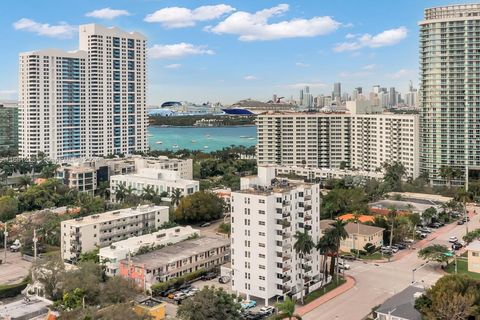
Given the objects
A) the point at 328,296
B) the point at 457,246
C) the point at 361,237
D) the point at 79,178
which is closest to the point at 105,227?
the point at 328,296

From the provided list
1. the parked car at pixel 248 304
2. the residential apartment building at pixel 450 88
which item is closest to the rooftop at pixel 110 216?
the parked car at pixel 248 304

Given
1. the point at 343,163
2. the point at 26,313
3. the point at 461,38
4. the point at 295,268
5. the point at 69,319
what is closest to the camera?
the point at 69,319

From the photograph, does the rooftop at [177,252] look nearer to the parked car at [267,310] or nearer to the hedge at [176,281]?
the hedge at [176,281]

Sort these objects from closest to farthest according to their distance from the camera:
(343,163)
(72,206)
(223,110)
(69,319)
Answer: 1. (69,319)
2. (72,206)
3. (343,163)
4. (223,110)

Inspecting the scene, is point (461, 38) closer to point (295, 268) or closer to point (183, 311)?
point (295, 268)

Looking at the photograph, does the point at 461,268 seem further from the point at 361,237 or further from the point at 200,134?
the point at 200,134

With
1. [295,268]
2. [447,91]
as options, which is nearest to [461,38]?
[447,91]
